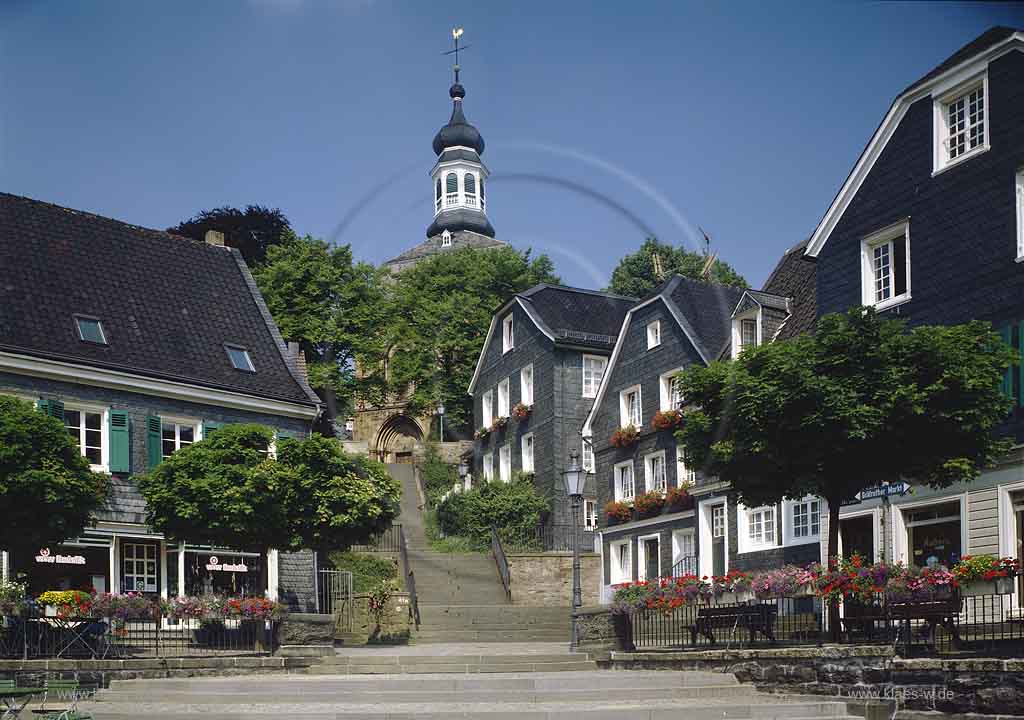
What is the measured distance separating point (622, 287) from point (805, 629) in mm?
48857

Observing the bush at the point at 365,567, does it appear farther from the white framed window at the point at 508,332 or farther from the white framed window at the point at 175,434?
the white framed window at the point at 508,332

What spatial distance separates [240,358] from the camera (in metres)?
37.7

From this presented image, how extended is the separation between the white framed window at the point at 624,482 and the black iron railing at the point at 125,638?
1922 centimetres

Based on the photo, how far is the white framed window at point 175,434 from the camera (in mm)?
34656

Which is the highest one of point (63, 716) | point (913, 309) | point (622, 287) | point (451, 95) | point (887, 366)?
point (451, 95)

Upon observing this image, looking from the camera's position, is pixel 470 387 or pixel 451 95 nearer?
pixel 470 387

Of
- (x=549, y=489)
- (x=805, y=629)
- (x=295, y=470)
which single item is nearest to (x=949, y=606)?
(x=805, y=629)

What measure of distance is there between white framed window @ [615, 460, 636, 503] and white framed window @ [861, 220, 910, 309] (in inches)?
534

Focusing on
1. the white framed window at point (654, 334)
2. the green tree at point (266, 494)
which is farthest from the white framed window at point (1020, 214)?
the white framed window at point (654, 334)

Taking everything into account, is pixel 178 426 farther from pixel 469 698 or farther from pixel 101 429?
pixel 469 698

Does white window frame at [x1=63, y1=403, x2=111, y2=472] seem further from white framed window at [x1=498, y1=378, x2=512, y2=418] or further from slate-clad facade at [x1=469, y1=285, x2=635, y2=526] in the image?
white framed window at [x1=498, y1=378, x2=512, y2=418]

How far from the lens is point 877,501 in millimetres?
28656

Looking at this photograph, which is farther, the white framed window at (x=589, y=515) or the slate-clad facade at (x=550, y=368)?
the slate-clad facade at (x=550, y=368)

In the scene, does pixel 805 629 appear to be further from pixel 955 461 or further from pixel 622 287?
pixel 622 287
